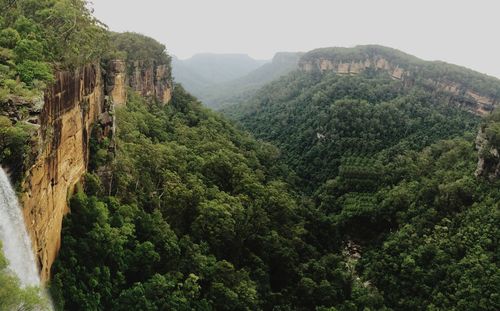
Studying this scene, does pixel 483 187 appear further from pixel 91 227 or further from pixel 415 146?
pixel 91 227

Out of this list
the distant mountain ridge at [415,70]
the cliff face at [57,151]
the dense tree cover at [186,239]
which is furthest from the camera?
the distant mountain ridge at [415,70]

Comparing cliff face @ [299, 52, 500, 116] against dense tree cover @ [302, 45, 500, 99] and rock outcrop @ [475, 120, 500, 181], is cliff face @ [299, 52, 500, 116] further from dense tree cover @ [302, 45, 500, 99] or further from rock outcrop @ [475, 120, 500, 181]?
rock outcrop @ [475, 120, 500, 181]

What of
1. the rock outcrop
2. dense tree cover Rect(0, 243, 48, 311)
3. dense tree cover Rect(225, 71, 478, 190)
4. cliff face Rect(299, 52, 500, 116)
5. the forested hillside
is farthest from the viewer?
cliff face Rect(299, 52, 500, 116)

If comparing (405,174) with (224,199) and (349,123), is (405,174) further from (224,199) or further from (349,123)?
(224,199)

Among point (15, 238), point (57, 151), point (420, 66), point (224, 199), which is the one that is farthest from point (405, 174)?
point (420, 66)

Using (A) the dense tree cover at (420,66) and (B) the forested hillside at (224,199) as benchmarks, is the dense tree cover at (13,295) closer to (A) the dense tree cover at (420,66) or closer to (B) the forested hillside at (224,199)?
(B) the forested hillside at (224,199)

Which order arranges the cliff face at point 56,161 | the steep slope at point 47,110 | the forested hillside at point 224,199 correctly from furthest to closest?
1. the forested hillside at point 224,199
2. the cliff face at point 56,161
3. the steep slope at point 47,110

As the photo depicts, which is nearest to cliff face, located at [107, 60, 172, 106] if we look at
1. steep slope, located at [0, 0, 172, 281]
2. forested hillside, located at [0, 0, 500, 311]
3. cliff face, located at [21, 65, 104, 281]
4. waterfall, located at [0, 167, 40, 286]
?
forested hillside, located at [0, 0, 500, 311]

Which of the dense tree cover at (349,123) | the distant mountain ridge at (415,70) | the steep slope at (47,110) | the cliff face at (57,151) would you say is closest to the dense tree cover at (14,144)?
the steep slope at (47,110)
